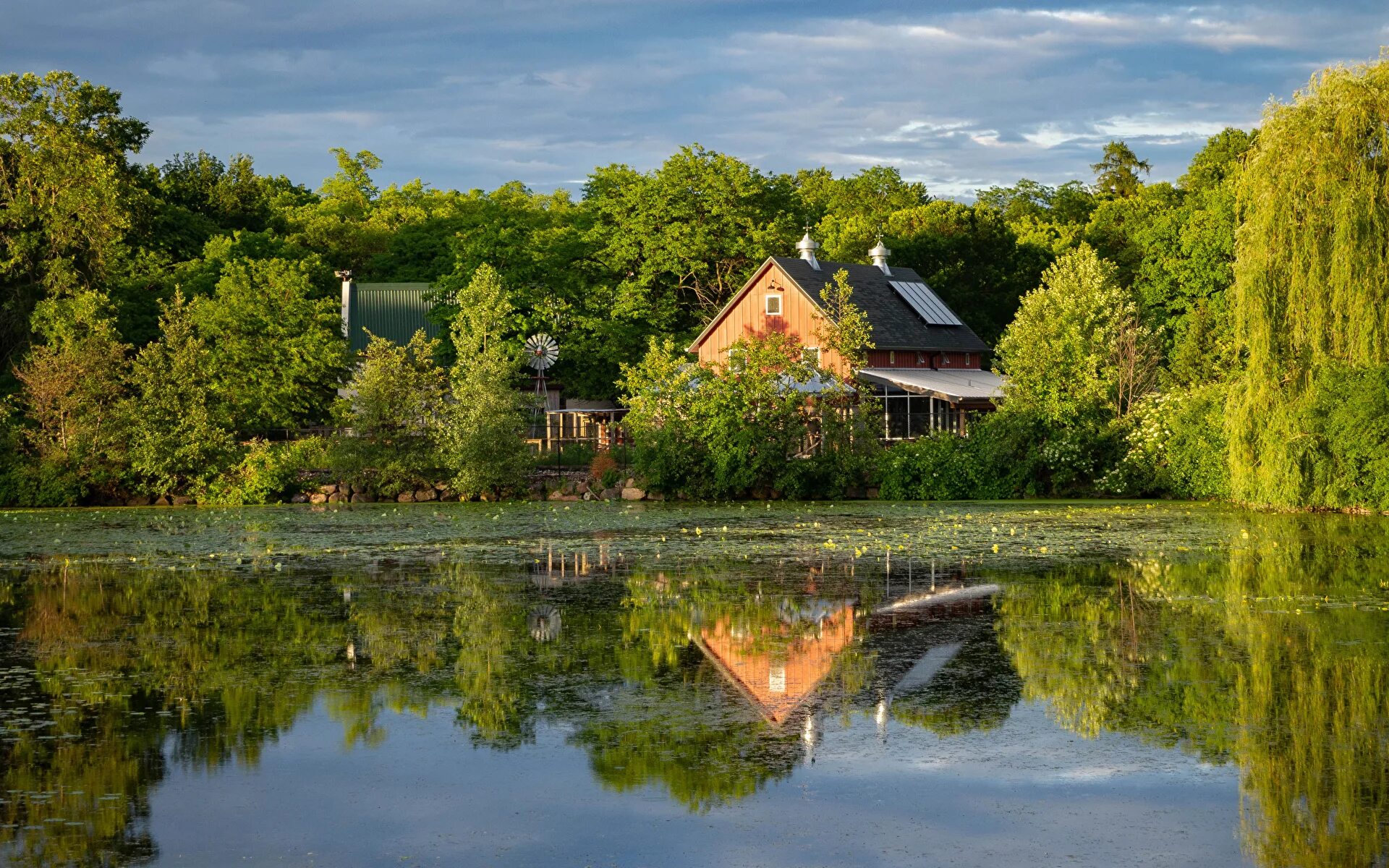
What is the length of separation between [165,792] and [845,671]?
217 inches

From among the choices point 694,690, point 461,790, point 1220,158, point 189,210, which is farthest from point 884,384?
point 461,790

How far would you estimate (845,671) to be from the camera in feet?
38.4

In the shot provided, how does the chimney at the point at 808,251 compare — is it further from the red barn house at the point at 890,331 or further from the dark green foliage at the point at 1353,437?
the dark green foliage at the point at 1353,437

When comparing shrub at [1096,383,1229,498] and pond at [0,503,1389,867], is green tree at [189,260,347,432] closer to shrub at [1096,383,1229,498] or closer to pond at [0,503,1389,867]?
shrub at [1096,383,1229,498]

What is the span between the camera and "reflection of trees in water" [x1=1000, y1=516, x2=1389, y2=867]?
7.68 meters

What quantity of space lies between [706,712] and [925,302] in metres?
46.3

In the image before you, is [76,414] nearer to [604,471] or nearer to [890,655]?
[604,471]

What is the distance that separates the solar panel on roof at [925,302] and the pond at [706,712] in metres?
33.5

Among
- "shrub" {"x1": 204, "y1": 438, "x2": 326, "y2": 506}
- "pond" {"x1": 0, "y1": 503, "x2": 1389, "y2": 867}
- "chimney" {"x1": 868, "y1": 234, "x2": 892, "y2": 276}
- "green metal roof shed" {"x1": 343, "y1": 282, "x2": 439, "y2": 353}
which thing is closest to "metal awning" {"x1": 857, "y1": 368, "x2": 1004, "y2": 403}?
"chimney" {"x1": 868, "y1": 234, "x2": 892, "y2": 276}

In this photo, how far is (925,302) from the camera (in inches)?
2168

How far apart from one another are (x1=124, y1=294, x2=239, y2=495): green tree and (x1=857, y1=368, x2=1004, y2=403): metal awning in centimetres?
1855

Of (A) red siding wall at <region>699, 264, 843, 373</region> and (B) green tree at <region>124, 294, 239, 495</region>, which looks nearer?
(B) green tree at <region>124, 294, 239, 495</region>

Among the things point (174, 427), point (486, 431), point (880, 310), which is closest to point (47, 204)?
point (174, 427)

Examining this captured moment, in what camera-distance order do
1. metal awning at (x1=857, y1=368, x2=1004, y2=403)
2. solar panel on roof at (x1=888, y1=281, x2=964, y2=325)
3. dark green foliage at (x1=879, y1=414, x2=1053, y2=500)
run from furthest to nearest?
solar panel on roof at (x1=888, y1=281, x2=964, y2=325) → metal awning at (x1=857, y1=368, x2=1004, y2=403) → dark green foliage at (x1=879, y1=414, x2=1053, y2=500)
